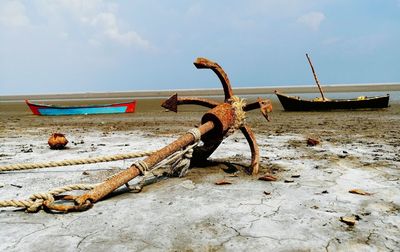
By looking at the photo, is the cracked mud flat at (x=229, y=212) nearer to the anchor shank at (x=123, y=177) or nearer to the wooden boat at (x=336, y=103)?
the anchor shank at (x=123, y=177)

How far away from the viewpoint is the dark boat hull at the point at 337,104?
15.8 meters

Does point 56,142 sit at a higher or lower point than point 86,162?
lower

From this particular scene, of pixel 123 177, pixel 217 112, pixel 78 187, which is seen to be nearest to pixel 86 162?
pixel 78 187

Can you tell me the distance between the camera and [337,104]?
16.0m

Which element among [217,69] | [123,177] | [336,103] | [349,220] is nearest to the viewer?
[349,220]

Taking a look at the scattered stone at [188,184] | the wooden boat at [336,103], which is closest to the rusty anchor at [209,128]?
the scattered stone at [188,184]

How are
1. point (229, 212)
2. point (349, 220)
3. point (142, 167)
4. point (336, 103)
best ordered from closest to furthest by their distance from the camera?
point (349, 220) → point (229, 212) → point (142, 167) → point (336, 103)

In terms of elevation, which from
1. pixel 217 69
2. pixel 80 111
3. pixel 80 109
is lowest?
pixel 80 111

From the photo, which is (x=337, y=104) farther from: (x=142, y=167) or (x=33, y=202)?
(x=33, y=202)

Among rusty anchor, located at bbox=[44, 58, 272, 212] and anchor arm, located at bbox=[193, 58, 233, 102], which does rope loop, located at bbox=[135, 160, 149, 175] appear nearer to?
rusty anchor, located at bbox=[44, 58, 272, 212]

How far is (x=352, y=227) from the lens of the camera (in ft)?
7.37

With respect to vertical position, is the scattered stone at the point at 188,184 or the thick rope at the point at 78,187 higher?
the thick rope at the point at 78,187

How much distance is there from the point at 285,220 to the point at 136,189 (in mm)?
1343

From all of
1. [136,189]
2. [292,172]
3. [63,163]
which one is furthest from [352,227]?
[63,163]
